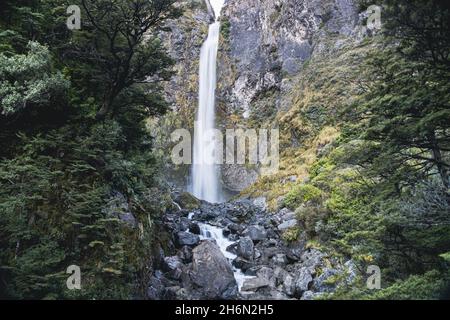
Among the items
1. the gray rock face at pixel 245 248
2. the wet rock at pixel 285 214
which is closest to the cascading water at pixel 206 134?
the wet rock at pixel 285 214

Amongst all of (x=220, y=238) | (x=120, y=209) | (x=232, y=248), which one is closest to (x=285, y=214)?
(x=220, y=238)

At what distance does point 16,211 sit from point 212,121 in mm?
26225

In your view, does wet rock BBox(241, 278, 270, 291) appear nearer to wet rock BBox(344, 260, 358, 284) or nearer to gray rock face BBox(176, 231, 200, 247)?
wet rock BBox(344, 260, 358, 284)

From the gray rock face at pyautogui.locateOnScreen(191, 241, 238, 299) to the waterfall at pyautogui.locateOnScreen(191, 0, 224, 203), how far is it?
18.3 metres

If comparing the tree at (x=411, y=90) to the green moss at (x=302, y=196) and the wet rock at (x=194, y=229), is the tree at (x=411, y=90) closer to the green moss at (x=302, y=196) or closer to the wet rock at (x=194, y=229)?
the green moss at (x=302, y=196)

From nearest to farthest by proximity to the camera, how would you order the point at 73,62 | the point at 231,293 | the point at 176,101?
the point at 231,293 < the point at 73,62 < the point at 176,101

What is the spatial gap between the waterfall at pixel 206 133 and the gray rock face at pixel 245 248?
16.0 metres

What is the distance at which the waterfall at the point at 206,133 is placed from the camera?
30281mm

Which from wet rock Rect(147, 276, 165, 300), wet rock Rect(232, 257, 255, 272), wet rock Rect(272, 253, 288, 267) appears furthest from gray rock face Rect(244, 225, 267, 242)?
wet rock Rect(147, 276, 165, 300)

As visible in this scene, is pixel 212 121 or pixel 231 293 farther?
pixel 212 121

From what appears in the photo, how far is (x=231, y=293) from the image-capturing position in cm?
982

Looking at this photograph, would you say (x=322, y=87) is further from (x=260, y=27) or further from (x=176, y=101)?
(x=176, y=101)

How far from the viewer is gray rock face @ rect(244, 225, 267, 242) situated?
1394 centimetres

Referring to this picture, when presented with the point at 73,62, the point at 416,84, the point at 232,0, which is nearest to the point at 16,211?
the point at 73,62
